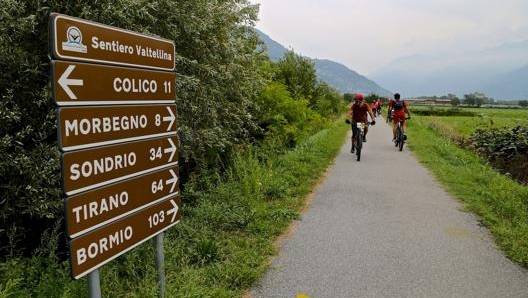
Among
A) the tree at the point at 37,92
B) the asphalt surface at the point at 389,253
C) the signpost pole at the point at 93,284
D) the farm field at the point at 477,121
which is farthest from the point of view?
the farm field at the point at 477,121

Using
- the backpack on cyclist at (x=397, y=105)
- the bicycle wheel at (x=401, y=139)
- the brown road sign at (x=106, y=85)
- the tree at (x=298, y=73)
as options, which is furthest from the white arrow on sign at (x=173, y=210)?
the tree at (x=298, y=73)

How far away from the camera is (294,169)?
32.4 feet

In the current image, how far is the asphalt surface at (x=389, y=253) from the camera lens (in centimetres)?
416

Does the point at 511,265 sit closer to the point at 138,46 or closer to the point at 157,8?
the point at 138,46

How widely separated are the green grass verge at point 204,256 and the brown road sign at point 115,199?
3.10 feet

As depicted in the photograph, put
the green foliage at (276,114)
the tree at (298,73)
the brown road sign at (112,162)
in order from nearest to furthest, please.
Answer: the brown road sign at (112,162) → the green foliage at (276,114) → the tree at (298,73)

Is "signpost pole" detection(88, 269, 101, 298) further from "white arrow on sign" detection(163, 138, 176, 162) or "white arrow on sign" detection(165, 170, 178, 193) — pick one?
"white arrow on sign" detection(163, 138, 176, 162)

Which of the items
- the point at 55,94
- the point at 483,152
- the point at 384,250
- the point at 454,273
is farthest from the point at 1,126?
the point at 483,152

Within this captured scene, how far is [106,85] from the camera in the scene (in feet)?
8.51

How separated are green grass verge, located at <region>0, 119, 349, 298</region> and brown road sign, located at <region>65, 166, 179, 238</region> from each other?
94cm

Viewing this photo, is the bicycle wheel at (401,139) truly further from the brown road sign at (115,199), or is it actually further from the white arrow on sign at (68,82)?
the white arrow on sign at (68,82)

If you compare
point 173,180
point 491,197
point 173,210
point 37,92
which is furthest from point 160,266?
point 491,197

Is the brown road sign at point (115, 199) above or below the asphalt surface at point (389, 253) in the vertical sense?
above

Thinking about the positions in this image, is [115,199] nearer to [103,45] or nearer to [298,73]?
[103,45]
